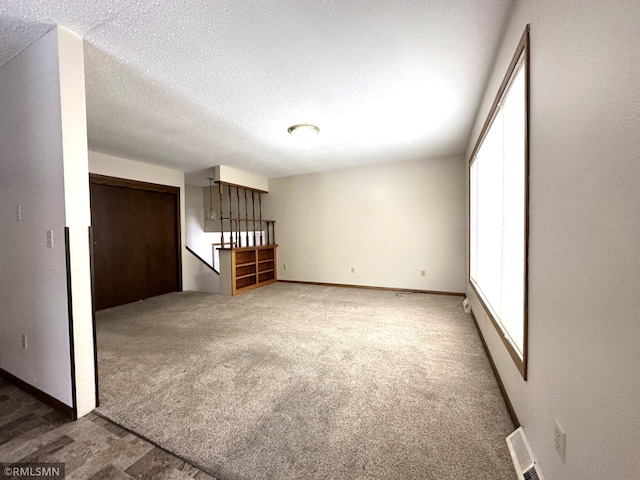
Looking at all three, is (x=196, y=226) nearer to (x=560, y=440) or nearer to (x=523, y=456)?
(x=523, y=456)

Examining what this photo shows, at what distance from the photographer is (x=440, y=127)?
10.6 feet

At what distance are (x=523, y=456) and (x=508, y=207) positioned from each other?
1.40m

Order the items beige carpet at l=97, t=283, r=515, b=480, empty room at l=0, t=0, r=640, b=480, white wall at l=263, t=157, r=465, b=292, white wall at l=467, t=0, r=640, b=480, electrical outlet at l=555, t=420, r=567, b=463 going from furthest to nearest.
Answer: white wall at l=263, t=157, r=465, b=292, beige carpet at l=97, t=283, r=515, b=480, electrical outlet at l=555, t=420, r=567, b=463, empty room at l=0, t=0, r=640, b=480, white wall at l=467, t=0, r=640, b=480

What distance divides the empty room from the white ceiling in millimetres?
18

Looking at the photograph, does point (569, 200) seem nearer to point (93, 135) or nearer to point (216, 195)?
point (93, 135)

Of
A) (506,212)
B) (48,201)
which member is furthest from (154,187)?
(506,212)

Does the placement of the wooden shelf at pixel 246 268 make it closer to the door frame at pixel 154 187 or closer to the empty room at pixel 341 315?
the door frame at pixel 154 187

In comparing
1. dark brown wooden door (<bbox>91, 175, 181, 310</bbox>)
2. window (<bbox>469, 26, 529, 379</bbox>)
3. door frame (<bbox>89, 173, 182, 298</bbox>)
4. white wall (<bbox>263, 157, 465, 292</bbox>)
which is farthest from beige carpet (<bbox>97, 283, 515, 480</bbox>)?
door frame (<bbox>89, 173, 182, 298</bbox>)

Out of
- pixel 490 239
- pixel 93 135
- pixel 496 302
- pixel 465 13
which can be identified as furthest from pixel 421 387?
pixel 93 135

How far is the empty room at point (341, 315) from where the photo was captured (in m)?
0.80

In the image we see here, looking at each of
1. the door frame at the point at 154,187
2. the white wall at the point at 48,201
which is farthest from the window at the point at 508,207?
the door frame at the point at 154,187

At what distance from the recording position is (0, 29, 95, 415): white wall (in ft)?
5.19

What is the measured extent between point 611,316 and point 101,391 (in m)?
2.79

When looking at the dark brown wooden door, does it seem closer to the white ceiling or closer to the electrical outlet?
the white ceiling
